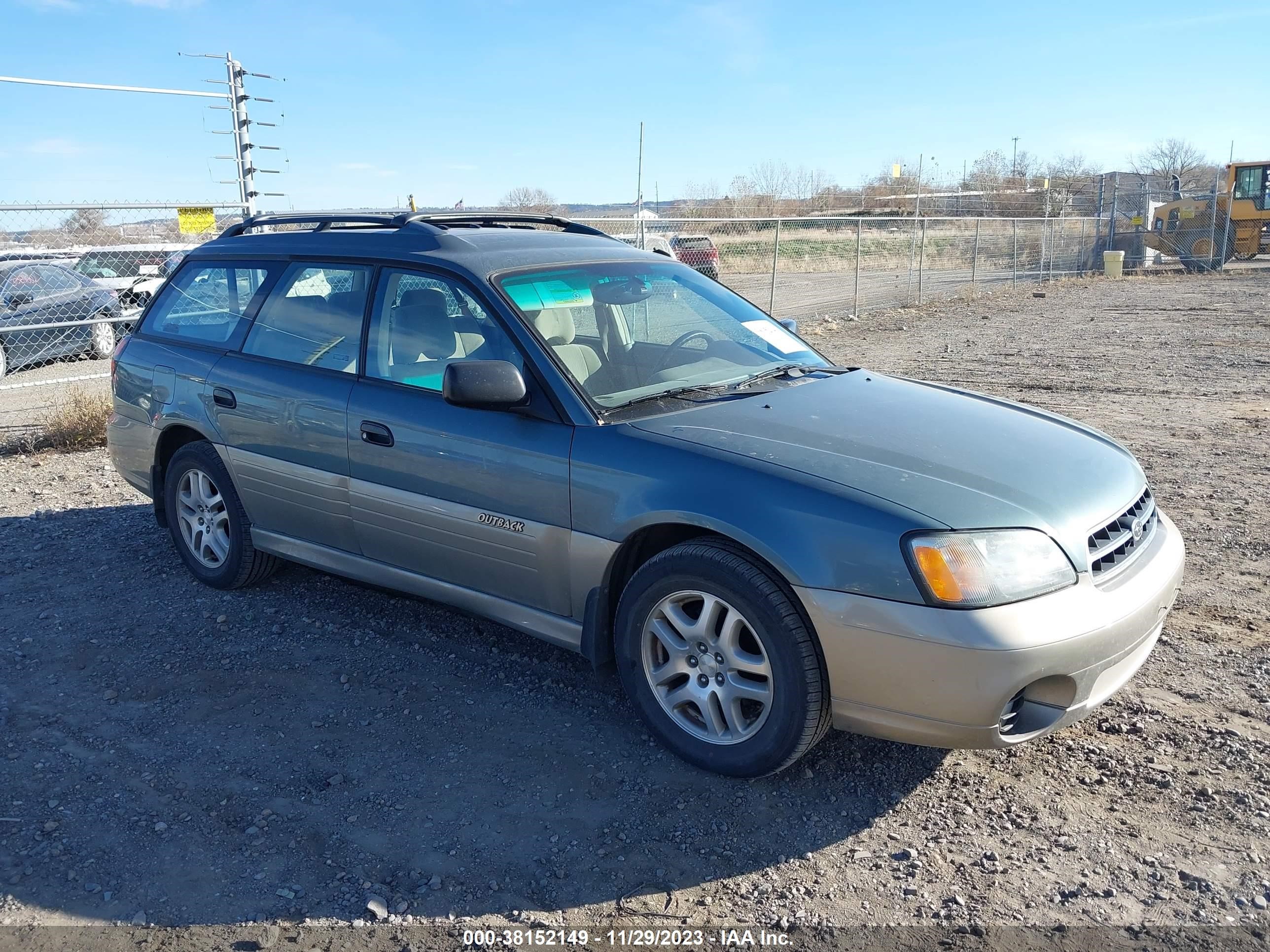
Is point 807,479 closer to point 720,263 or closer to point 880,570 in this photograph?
point 880,570

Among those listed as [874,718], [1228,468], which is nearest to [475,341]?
[874,718]

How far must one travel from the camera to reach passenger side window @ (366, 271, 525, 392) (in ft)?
13.3

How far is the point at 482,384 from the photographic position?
3.61m

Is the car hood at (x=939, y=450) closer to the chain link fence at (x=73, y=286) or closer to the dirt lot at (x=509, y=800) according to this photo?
the dirt lot at (x=509, y=800)

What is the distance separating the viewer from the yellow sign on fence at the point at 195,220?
1005 cm

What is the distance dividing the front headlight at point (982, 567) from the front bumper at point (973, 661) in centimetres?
4

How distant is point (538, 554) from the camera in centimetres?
375

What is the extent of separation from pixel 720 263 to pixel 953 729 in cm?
2092

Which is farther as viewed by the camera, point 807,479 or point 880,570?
point 807,479

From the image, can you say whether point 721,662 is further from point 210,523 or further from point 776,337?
point 210,523

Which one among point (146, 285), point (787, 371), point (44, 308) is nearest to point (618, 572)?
point (787, 371)

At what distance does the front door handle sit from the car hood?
1.13 meters

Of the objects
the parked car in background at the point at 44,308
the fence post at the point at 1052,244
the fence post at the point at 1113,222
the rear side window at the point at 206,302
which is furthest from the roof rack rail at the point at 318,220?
the fence post at the point at 1113,222

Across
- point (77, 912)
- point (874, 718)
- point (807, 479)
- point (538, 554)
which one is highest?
point (807, 479)
